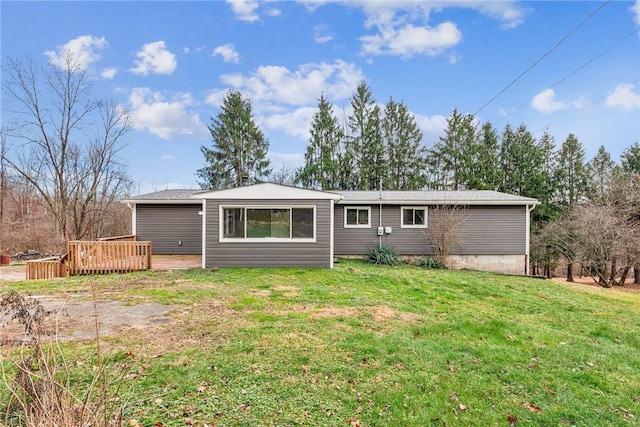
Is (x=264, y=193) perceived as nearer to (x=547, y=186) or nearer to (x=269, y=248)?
(x=269, y=248)

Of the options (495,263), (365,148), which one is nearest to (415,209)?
(495,263)

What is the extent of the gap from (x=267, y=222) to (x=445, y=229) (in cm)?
723

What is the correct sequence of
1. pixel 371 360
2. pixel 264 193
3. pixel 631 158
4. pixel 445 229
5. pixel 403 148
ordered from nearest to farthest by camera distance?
pixel 371 360
pixel 264 193
pixel 445 229
pixel 631 158
pixel 403 148

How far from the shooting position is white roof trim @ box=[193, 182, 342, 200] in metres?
10.5

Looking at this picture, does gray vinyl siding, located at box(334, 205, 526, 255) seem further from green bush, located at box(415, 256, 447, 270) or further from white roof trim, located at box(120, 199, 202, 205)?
white roof trim, located at box(120, 199, 202, 205)

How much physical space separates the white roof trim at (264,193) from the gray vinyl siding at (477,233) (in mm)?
3785

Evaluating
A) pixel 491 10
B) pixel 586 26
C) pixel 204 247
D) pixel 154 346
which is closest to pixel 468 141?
pixel 491 10

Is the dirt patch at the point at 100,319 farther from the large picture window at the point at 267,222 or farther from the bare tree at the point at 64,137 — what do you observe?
the bare tree at the point at 64,137

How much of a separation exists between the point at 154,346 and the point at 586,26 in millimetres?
12906

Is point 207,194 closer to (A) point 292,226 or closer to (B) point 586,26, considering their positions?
(A) point 292,226

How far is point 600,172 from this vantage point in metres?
22.2

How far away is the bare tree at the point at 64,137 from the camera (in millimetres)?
15461

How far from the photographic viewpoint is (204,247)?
1045cm

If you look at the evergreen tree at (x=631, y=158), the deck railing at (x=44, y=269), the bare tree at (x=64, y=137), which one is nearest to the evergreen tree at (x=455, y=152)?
the evergreen tree at (x=631, y=158)
